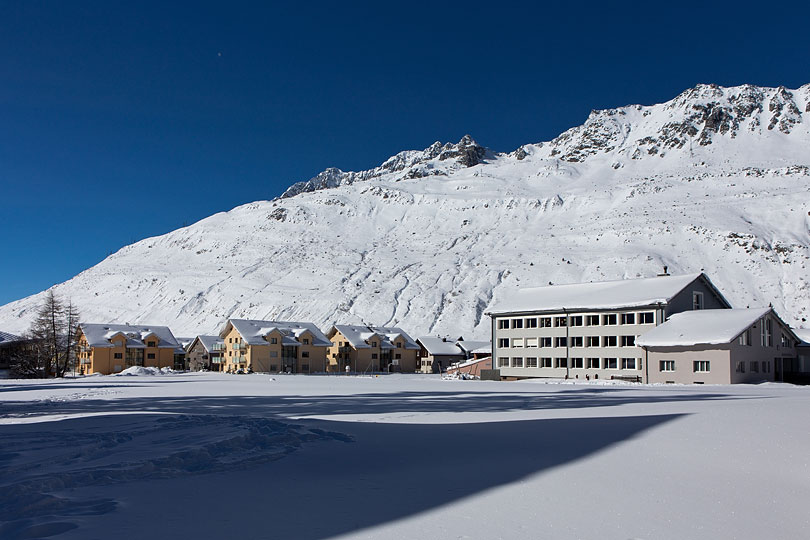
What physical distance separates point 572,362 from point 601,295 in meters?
7.04

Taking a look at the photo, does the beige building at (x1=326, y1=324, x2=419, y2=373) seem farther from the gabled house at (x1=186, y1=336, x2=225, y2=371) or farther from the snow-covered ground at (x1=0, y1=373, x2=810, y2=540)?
the snow-covered ground at (x1=0, y1=373, x2=810, y2=540)

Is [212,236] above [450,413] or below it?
above

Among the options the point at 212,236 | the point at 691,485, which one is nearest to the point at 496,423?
the point at 691,485

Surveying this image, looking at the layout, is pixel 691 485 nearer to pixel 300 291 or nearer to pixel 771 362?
pixel 771 362

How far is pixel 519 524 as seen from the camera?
8.26 metres

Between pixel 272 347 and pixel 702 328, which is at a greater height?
pixel 702 328

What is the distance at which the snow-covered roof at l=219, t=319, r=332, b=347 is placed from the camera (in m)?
90.8

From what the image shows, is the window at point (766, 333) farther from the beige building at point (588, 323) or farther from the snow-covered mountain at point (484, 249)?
the snow-covered mountain at point (484, 249)

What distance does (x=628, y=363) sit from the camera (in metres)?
55.7

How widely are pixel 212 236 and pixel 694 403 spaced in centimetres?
18099

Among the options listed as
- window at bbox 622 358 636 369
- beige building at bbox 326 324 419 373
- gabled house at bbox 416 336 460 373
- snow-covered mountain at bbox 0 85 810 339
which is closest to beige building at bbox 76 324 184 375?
beige building at bbox 326 324 419 373

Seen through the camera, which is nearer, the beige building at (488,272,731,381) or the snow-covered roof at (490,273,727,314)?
the beige building at (488,272,731,381)

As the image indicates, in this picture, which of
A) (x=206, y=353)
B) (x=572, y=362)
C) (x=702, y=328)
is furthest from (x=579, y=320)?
(x=206, y=353)

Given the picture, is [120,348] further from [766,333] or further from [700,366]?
[766,333]
